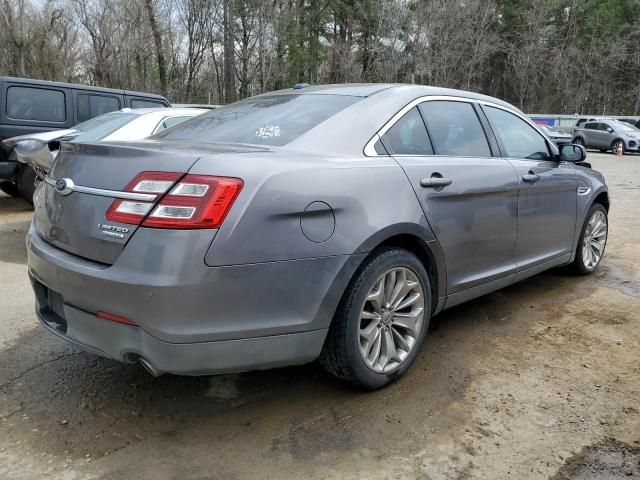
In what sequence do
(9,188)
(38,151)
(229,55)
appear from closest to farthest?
(38,151), (9,188), (229,55)

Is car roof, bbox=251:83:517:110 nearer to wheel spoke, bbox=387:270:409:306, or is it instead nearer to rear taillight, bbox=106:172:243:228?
wheel spoke, bbox=387:270:409:306

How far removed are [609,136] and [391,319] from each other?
82.6 feet

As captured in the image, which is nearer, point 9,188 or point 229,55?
point 9,188

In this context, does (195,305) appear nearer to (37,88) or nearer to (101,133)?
(101,133)

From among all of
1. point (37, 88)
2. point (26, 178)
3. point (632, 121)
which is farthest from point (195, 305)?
point (632, 121)

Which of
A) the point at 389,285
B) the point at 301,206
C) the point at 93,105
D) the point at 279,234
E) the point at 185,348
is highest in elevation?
the point at 93,105

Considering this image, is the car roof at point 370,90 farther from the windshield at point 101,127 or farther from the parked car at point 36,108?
the parked car at point 36,108

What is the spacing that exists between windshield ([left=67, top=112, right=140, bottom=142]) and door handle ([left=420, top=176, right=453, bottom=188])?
4.53 m

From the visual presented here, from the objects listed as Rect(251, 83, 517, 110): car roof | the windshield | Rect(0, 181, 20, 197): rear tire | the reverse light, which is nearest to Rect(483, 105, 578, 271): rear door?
Rect(251, 83, 517, 110): car roof

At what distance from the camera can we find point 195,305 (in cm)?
211

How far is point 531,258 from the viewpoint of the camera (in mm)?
3904

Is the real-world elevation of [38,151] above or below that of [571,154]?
below

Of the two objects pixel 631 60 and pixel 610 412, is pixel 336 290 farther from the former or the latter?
pixel 631 60

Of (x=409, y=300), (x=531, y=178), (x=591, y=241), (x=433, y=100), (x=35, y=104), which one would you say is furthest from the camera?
(x=35, y=104)
